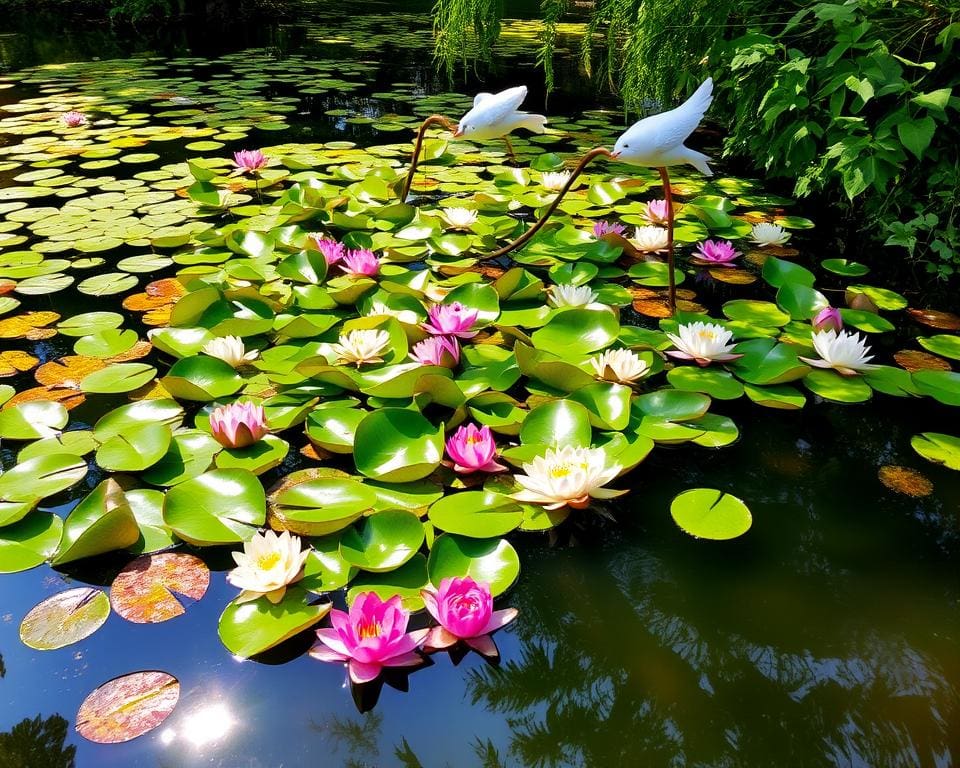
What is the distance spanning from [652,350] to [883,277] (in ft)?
3.47

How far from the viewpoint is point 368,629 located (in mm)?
864

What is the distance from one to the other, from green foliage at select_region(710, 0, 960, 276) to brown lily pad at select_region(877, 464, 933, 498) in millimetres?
995

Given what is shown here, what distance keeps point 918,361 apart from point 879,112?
117cm

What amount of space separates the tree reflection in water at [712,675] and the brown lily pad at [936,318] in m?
1.08

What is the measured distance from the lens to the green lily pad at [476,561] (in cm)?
99

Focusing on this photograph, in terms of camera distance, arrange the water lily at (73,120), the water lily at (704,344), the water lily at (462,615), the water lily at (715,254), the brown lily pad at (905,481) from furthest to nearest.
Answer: the water lily at (73,120) < the water lily at (715,254) < the water lily at (704,344) < the brown lily pad at (905,481) < the water lily at (462,615)

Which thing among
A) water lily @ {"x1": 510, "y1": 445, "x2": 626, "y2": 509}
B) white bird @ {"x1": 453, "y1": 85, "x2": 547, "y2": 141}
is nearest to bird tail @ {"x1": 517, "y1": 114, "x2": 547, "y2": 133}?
white bird @ {"x1": 453, "y1": 85, "x2": 547, "y2": 141}

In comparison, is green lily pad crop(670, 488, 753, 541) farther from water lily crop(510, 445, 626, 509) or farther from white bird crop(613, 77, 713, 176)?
white bird crop(613, 77, 713, 176)

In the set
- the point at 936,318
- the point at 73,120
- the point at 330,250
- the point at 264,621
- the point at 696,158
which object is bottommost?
the point at 936,318

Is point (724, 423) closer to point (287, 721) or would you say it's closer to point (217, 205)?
point (287, 721)

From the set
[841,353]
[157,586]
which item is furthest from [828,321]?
[157,586]

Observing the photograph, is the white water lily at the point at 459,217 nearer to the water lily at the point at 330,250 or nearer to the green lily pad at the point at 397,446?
the water lily at the point at 330,250

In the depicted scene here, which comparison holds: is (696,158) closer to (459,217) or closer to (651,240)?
(651,240)

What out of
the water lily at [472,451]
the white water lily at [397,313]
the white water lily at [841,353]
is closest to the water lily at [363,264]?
the white water lily at [397,313]
